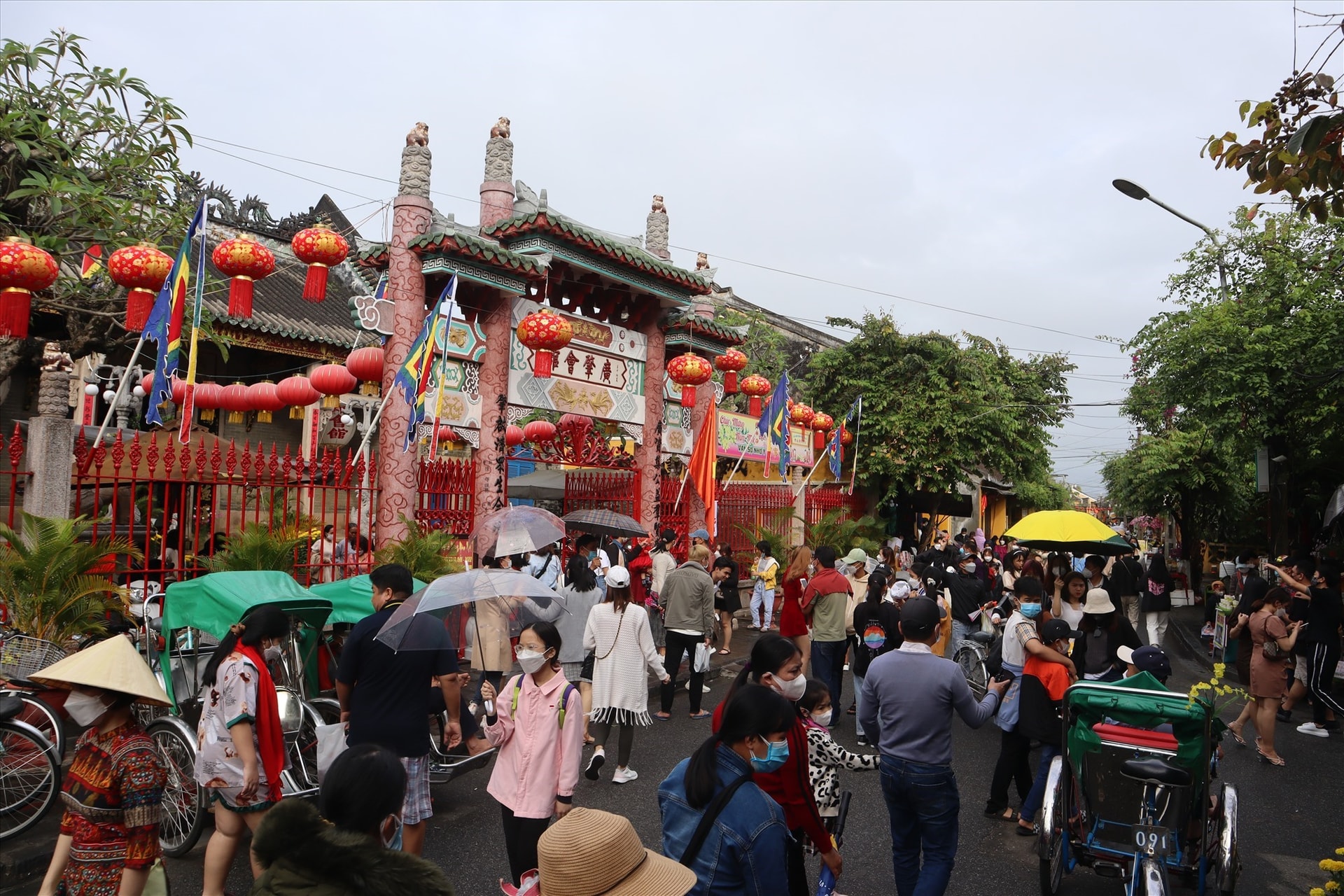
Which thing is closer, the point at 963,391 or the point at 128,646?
the point at 128,646

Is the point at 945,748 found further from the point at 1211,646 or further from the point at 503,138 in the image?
the point at 1211,646

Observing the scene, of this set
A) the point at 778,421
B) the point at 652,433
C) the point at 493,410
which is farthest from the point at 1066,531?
the point at 778,421

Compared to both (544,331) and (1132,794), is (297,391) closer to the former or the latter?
(544,331)

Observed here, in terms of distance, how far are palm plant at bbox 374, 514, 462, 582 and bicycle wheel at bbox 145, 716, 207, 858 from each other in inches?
163

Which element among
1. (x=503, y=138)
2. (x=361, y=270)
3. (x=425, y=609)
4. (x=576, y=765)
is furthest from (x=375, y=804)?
(x=361, y=270)

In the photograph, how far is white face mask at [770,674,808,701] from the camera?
164 inches

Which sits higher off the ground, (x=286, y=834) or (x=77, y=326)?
(x=77, y=326)

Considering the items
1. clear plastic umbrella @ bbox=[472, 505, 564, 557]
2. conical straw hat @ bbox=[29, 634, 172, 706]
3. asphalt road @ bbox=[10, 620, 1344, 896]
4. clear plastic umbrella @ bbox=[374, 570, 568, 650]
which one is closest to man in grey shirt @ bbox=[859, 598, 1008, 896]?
asphalt road @ bbox=[10, 620, 1344, 896]

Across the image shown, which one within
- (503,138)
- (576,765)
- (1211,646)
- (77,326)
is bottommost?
(1211,646)

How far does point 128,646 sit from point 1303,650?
10.4 meters

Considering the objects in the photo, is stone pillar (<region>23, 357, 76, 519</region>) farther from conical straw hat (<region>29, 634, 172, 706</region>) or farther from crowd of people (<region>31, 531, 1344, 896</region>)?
conical straw hat (<region>29, 634, 172, 706</region>)

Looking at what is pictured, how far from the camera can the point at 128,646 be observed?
3.88 m

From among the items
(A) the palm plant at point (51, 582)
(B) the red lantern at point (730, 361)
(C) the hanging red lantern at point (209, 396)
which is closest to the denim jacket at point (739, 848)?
(A) the palm plant at point (51, 582)

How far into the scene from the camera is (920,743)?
4227 millimetres
